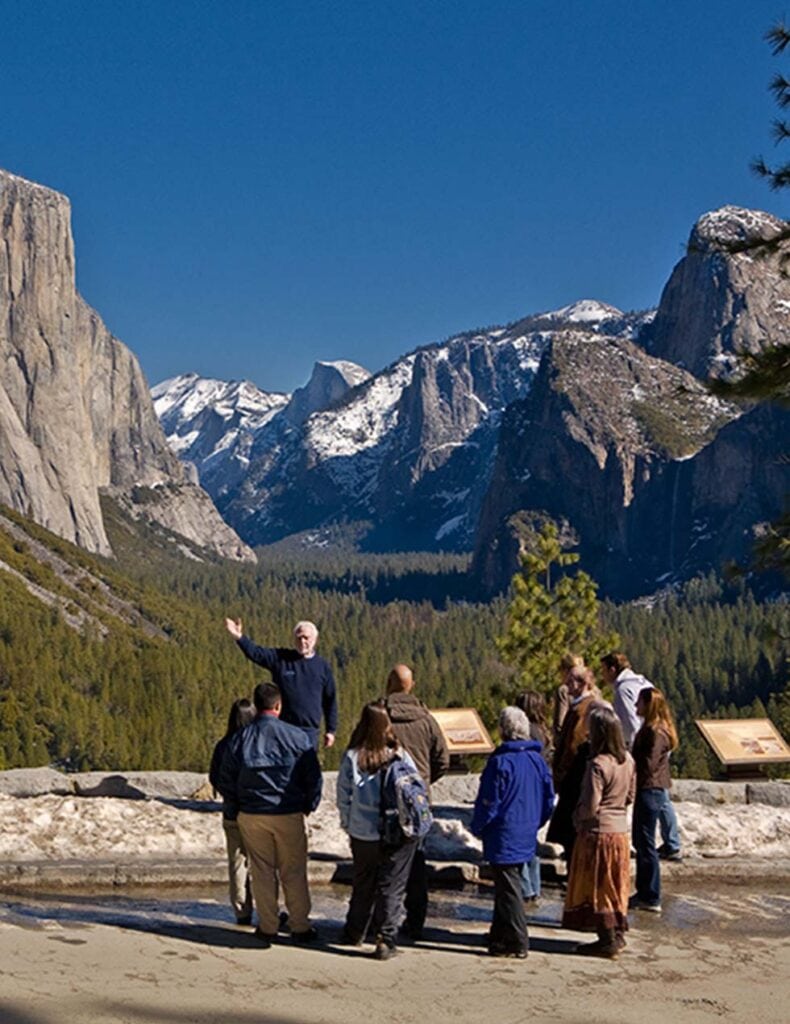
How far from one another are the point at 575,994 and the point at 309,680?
172 inches

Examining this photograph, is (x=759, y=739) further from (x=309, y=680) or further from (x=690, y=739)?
(x=690, y=739)

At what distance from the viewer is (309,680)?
1269 cm

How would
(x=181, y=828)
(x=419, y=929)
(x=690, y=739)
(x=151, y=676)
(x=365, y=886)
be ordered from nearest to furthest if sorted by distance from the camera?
1. (x=365, y=886)
2. (x=419, y=929)
3. (x=181, y=828)
4. (x=690, y=739)
5. (x=151, y=676)

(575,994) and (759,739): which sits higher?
(759,739)

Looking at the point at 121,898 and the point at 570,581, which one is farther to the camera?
the point at 570,581

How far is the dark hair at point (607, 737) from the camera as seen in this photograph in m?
10.7

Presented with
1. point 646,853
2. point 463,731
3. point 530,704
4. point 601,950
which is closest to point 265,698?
point 530,704

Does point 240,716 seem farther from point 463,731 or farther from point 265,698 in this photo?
point 463,731

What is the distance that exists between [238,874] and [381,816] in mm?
1936

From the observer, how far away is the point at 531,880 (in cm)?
1259

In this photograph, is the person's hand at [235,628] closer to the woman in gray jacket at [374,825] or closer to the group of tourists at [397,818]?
the group of tourists at [397,818]

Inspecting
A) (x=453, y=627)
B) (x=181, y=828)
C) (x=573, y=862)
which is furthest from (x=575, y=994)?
(x=453, y=627)

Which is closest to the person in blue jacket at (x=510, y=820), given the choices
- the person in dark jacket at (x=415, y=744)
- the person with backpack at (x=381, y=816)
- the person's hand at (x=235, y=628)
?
the person with backpack at (x=381, y=816)

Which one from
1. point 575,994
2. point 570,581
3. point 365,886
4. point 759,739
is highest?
point 570,581
